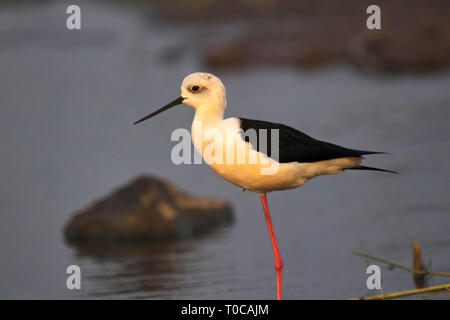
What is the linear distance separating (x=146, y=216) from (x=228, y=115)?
208 inches

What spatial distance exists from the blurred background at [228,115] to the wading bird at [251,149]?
1.26 meters

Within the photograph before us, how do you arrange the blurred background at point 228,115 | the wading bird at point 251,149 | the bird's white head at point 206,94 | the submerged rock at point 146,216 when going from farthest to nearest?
the submerged rock at point 146,216, the blurred background at point 228,115, the bird's white head at point 206,94, the wading bird at point 251,149

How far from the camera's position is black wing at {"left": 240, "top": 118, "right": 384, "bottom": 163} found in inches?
241

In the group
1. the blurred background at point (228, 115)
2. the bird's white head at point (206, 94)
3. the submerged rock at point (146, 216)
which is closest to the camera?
the bird's white head at point (206, 94)

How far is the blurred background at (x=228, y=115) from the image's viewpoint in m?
8.20

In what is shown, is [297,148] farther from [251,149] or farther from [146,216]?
[146,216]

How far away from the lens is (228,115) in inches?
581

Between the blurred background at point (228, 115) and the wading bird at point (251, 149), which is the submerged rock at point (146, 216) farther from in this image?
the wading bird at point (251, 149)

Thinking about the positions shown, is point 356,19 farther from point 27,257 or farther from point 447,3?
point 27,257

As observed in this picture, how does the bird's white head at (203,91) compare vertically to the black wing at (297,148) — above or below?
above

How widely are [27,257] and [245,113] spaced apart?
6.46 m

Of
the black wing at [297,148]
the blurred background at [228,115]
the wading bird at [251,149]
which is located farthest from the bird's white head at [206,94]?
the blurred background at [228,115]

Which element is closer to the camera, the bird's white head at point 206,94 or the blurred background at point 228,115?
the bird's white head at point 206,94
